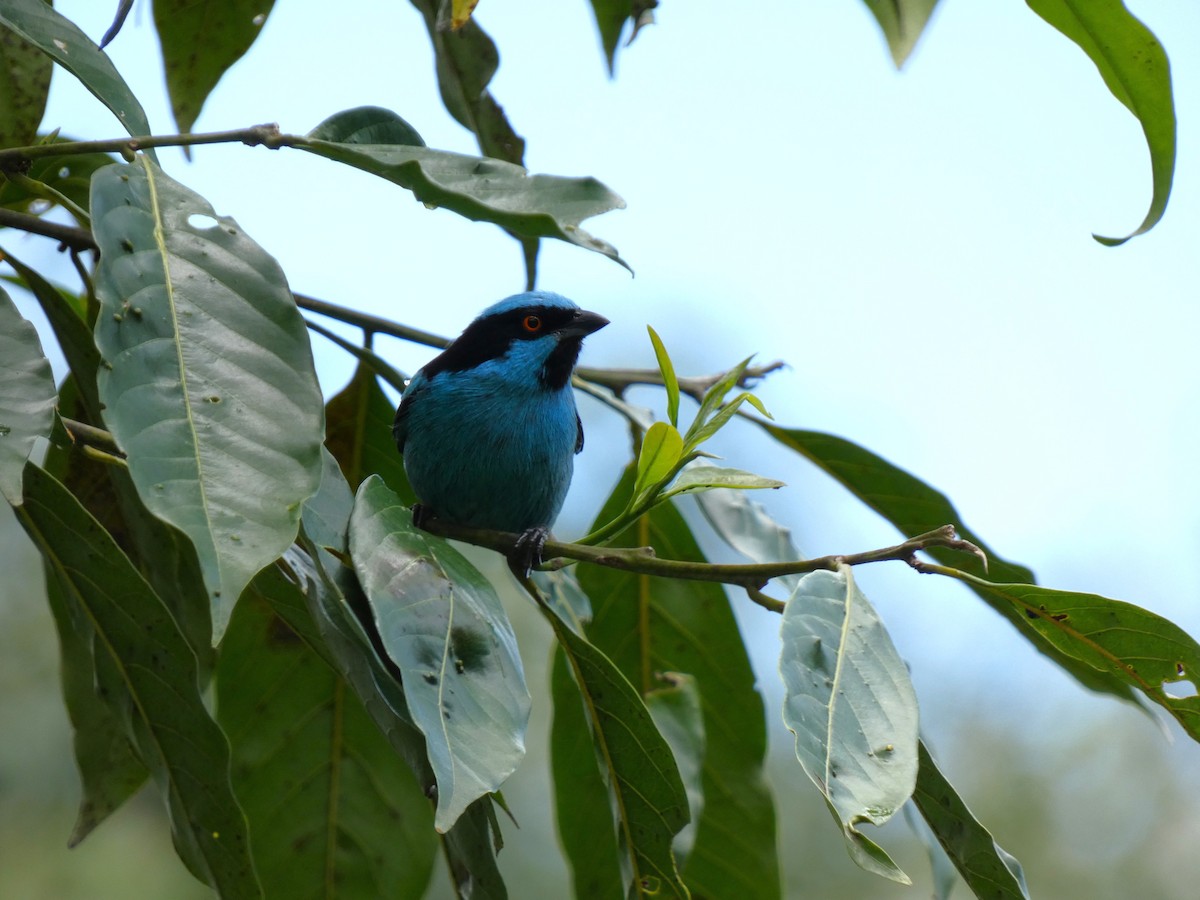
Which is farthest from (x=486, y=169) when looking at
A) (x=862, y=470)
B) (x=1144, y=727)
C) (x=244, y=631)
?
(x=1144, y=727)

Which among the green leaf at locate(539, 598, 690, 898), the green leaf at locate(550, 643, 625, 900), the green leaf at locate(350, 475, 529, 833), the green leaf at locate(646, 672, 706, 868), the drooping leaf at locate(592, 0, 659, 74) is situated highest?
the drooping leaf at locate(592, 0, 659, 74)

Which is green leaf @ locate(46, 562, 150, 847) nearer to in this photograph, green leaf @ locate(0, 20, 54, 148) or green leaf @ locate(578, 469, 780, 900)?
green leaf @ locate(0, 20, 54, 148)

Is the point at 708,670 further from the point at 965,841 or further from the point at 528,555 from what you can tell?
the point at 965,841

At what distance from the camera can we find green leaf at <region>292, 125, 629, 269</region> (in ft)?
5.49

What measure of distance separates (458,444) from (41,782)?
6941 millimetres

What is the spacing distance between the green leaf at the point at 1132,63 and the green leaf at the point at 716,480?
3.09ft

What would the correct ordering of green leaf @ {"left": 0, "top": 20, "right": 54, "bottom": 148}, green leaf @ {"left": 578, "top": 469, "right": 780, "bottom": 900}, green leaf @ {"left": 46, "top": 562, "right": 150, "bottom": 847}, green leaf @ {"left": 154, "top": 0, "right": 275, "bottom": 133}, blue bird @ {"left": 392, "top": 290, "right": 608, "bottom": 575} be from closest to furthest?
green leaf @ {"left": 0, "top": 20, "right": 54, "bottom": 148}
green leaf @ {"left": 46, "top": 562, "right": 150, "bottom": 847}
green leaf @ {"left": 154, "top": 0, "right": 275, "bottom": 133}
green leaf @ {"left": 578, "top": 469, "right": 780, "bottom": 900}
blue bird @ {"left": 392, "top": 290, "right": 608, "bottom": 575}

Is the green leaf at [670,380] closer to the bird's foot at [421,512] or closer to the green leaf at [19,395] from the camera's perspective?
the green leaf at [19,395]

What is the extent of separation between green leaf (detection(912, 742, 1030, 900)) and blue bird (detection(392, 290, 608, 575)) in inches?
61.5

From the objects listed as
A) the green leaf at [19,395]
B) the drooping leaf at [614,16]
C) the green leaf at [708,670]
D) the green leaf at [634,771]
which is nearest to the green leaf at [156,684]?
the green leaf at [19,395]

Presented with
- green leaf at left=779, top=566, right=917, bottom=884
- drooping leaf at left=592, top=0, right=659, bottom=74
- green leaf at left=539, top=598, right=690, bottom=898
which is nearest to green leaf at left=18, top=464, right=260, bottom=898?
green leaf at left=539, top=598, right=690, bottom=898

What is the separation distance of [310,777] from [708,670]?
3.64 ft

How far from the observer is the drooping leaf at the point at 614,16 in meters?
2.75

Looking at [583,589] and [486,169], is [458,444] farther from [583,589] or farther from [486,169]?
[486,169]
